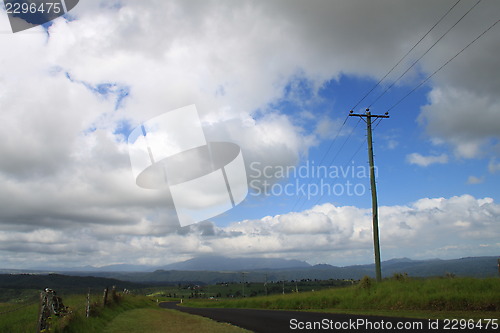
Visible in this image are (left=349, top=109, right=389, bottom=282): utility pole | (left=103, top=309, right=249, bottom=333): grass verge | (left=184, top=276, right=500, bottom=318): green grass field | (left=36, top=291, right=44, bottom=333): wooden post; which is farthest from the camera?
(left=349, top=109, right=389, bottom=282): utility pole

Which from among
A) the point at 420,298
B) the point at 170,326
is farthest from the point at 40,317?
the point at 420,298

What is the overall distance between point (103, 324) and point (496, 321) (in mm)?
19267

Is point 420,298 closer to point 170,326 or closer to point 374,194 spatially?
point 374,194

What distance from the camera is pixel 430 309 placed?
2058cm

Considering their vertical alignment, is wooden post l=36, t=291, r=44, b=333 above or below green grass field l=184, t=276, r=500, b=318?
above

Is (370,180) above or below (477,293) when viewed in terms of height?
above

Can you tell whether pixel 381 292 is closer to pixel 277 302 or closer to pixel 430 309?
pixel 430 309

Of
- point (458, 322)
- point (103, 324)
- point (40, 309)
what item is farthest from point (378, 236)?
point (40, 309)

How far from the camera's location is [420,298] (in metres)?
21.8

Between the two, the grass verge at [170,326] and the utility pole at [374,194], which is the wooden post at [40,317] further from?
the utility pole at [374,194]

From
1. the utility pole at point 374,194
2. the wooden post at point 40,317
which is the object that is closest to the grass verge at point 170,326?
the wooden post at point 40,317

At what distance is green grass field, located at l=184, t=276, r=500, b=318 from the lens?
18547 mm

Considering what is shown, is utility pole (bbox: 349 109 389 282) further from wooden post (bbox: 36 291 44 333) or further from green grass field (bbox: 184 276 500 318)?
wooden post (bbox: 36 291 44 333)

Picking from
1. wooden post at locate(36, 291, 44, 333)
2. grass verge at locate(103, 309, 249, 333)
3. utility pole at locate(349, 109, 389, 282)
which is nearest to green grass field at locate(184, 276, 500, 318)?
utility pole at locate(349, 109, 389, 282)
